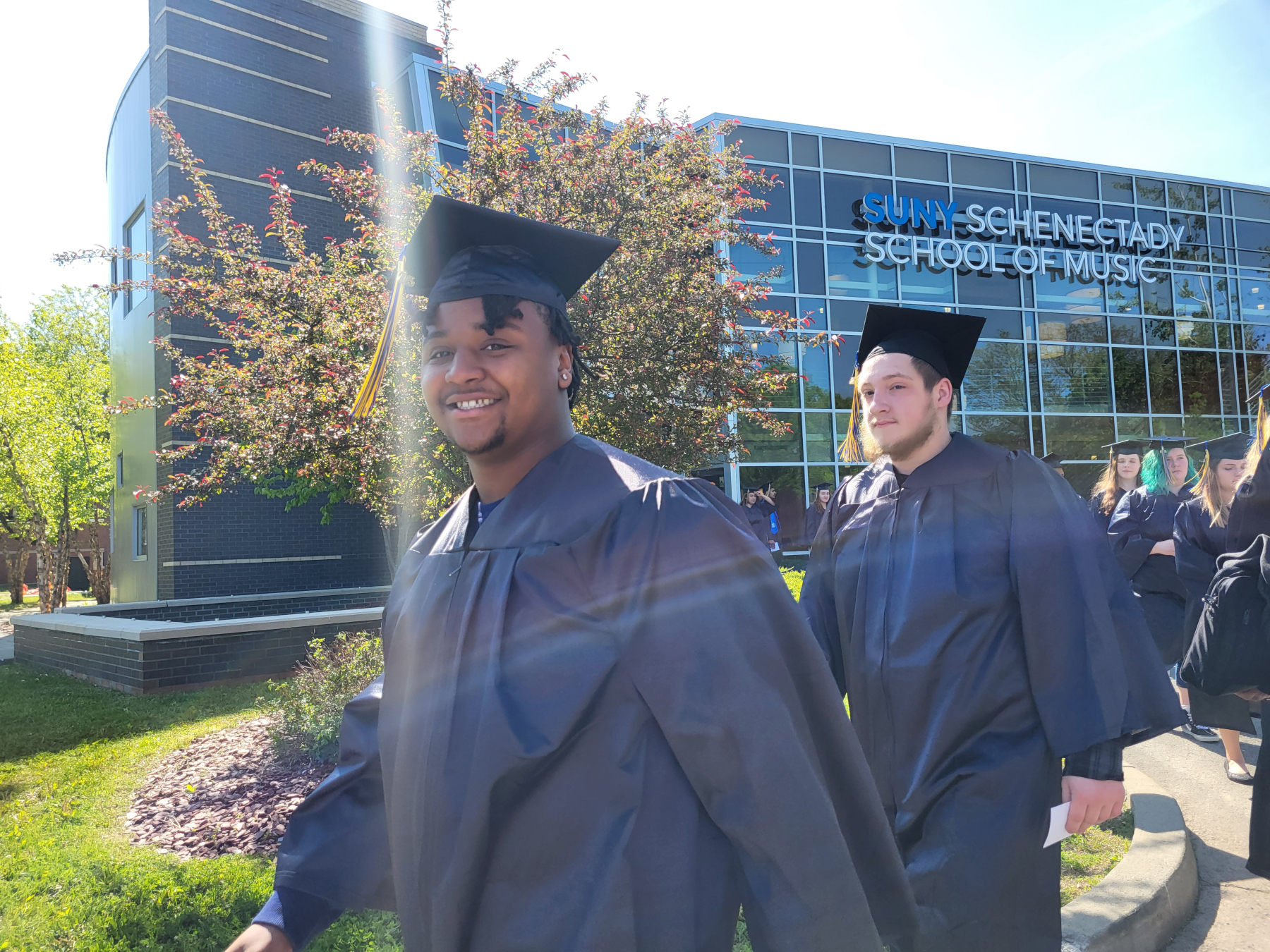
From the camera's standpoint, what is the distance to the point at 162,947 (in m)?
3.18

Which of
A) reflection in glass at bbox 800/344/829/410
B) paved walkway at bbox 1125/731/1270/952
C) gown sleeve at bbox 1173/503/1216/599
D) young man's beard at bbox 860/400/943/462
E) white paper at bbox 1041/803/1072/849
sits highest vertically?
reflection in glass at bbox 800/344/829/410

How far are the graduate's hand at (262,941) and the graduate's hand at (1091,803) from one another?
1994 millimetres

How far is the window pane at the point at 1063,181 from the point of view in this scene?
23.1m

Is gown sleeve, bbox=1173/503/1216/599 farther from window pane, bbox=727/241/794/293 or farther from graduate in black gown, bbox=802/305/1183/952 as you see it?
window pane, bbox=727/241/794/293

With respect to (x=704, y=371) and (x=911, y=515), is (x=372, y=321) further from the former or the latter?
(x=911, y=515)

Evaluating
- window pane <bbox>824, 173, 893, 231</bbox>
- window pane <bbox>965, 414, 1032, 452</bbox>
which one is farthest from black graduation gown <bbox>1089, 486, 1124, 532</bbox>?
window pane <bbox>824, 173, 893, 231</bbox>

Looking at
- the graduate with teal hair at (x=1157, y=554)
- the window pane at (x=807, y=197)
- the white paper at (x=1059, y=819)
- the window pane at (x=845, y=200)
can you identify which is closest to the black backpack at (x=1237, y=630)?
the white paper at (x=1059, y=819)

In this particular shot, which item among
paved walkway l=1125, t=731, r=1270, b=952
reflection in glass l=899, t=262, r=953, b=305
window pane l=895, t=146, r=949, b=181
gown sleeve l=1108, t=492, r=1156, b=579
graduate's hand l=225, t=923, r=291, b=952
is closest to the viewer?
graduate's hand l=225, t=923, r=291, b=952

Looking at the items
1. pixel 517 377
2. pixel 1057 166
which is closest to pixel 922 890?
pixel 517 377

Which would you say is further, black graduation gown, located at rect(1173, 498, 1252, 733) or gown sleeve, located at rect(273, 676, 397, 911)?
black graduation gown, located at rect(1173, 498, 1252, 733)

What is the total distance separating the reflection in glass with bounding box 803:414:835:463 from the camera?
811 inches

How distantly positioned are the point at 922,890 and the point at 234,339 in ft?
20.0

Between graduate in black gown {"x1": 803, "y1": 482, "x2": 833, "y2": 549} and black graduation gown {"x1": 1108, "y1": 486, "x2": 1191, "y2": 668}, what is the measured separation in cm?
370

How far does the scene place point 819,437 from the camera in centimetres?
2080
